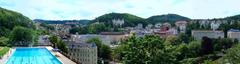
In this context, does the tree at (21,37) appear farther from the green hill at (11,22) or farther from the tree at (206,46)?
the tree at (206,46)

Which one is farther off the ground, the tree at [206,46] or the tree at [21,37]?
the tree at [21,37]

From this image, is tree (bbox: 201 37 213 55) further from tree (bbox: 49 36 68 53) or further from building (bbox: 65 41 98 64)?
building (bbox: 65 41 98 64)

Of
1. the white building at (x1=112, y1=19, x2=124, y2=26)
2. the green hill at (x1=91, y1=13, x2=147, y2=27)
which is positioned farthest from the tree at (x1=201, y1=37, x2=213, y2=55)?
the green hill at (x1=91, y1=13, x2=147, y2=27)

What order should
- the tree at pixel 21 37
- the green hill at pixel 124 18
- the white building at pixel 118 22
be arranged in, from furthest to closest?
1. the green hill at pixel 124 18
2. the white building at pixel 118 22
3. the tree at pixel 21 37

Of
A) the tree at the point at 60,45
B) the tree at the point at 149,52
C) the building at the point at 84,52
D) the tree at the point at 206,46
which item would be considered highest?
the tree at the point at 149,52

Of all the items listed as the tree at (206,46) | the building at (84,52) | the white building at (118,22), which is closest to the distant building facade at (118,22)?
the white building at (118,22)

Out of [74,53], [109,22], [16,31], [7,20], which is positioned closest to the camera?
[74,53]

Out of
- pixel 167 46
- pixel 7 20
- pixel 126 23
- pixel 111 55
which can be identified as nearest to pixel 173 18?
pixel 126 23

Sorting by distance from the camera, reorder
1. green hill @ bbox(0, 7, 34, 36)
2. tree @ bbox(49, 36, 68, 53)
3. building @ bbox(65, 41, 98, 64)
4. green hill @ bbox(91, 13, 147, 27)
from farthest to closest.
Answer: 1. green hill @ bbox(91, 13, 147, 27)
2. green hill @ bbox(0, 7, 34, 36)
3. tree @ bbox(49, 36, 68, 53)
4. building @ bbox(65, 41, 98, 64)

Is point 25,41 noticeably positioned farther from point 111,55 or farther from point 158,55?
point 158,55

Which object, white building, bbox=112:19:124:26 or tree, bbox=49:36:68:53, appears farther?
white building, bbox=112:19:124:26

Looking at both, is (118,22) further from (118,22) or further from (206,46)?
(206,46)
